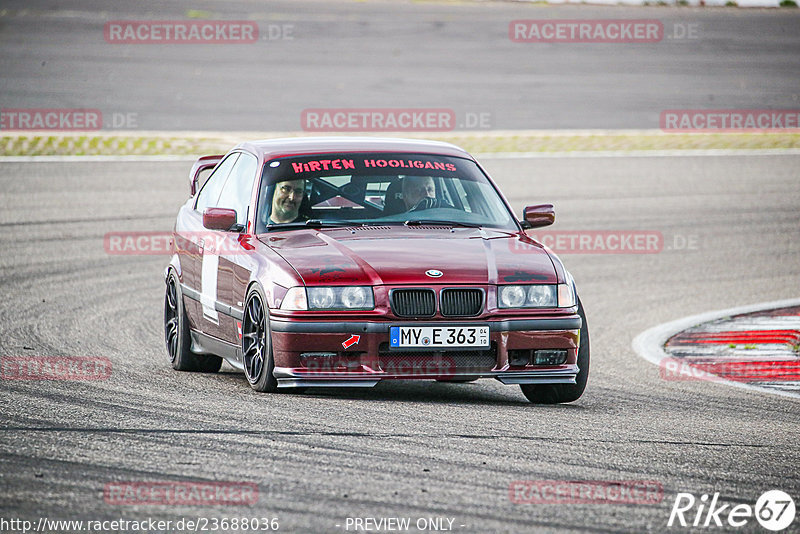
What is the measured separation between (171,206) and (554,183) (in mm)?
6146

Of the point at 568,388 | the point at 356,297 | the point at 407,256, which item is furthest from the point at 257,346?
the point at 568,388

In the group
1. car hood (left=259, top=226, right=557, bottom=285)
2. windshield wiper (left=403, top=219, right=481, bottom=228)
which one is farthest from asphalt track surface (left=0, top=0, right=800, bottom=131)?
car hood (left=259, top=226, right=557, bottom=285)

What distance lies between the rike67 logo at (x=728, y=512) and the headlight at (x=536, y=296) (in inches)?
95.2

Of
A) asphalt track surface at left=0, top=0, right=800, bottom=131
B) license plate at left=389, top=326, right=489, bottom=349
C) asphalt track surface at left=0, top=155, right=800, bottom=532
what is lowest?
asphalt track surface at left=0, top=155, right=800, bottom=532

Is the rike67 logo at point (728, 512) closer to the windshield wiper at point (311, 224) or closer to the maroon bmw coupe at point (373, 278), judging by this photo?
the maroon bmw coupe at point (373, 278)

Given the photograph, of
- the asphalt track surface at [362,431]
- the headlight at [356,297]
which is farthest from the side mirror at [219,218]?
the headlight at [356,297]

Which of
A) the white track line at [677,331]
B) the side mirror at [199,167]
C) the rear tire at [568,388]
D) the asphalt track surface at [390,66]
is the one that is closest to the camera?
the rear tire at [568,388]

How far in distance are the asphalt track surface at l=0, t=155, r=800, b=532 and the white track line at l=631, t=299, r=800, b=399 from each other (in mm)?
168

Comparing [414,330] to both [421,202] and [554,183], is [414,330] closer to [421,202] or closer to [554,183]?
[421,202]

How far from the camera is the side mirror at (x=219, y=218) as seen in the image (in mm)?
8648

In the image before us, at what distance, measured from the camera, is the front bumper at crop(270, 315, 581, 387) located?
7617mm

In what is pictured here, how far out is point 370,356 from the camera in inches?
300

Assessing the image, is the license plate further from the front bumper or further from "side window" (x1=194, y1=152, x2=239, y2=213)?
"side window" (x1=194, y1=152, x2=239, y2=213)

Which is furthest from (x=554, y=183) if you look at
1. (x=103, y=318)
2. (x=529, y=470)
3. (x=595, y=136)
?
(x=529, y=470)
